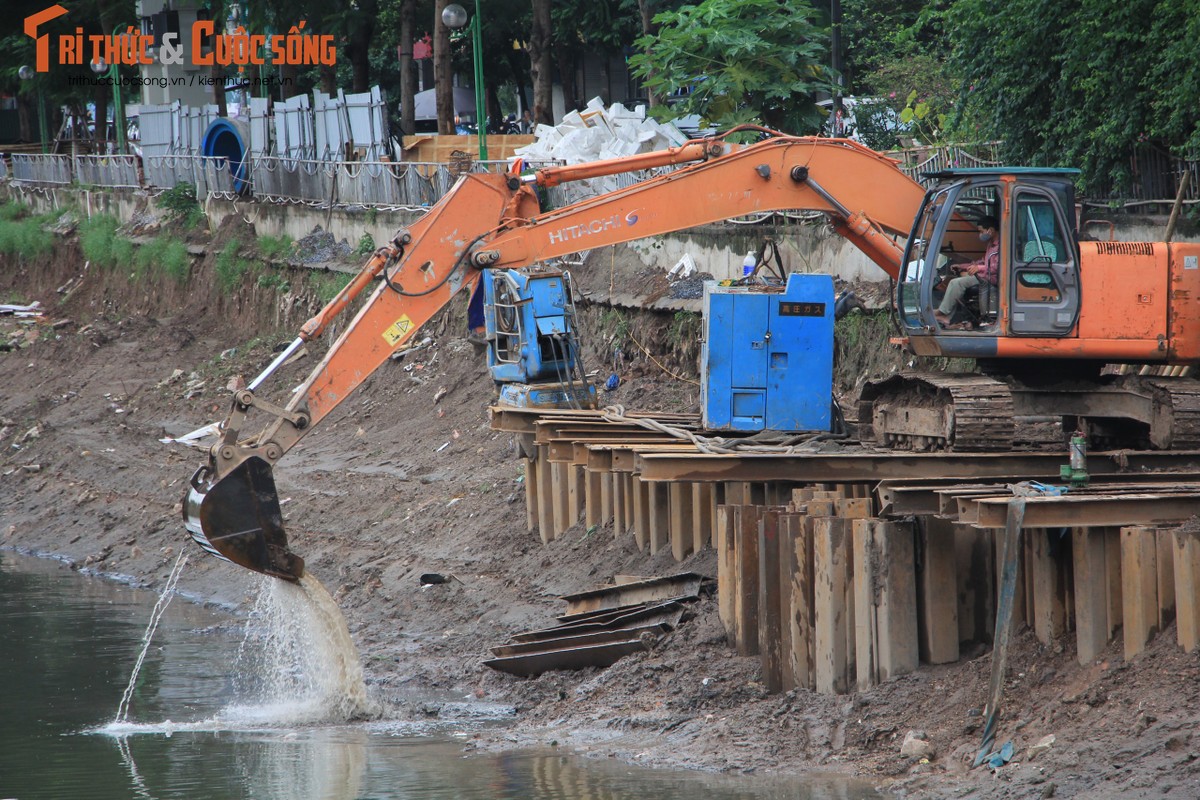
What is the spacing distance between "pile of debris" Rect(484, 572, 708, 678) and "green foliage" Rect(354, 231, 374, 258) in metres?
15.7

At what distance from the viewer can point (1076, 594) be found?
9922 mm

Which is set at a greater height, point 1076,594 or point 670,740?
point 1076,594

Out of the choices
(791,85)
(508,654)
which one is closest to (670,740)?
(508,654)

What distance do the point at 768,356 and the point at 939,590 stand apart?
Result: 3950 millimetres

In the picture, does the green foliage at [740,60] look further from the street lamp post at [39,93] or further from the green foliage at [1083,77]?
the street lamp post at [39,93]

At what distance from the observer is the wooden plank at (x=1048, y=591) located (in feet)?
33.5

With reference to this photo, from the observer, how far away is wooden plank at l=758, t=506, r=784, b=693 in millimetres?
11492

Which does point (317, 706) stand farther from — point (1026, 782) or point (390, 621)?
point (1026, 782)

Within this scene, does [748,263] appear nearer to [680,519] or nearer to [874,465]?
[680,519]

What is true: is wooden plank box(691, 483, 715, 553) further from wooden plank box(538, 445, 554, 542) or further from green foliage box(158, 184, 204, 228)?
green foliage box(158, 184, 204, 228)

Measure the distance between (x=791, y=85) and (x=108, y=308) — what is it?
20.1m

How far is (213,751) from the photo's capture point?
12.2m

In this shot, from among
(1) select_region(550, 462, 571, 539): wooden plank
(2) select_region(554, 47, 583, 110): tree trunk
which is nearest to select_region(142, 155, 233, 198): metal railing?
(2) select_region(554, 47, 583, 110): tree trunk

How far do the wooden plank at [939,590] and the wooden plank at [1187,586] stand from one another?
1.83 meters
